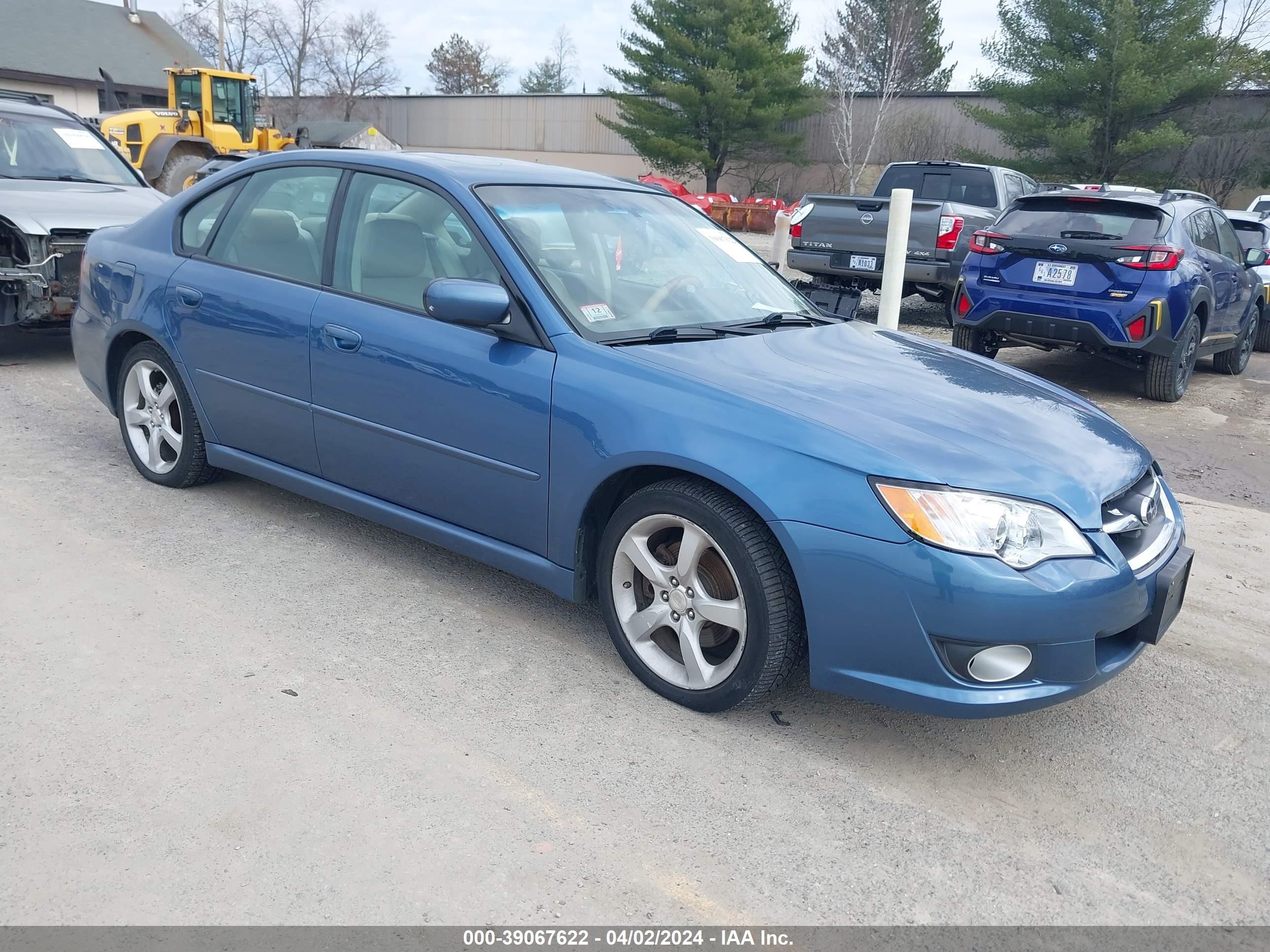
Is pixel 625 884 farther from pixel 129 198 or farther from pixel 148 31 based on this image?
pixel 148 31

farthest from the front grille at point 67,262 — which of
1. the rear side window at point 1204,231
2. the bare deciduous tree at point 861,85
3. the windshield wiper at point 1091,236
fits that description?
the bare deciduous tree at point 861,85

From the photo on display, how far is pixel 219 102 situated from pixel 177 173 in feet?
13.8

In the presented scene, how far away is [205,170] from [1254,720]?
17116 mm

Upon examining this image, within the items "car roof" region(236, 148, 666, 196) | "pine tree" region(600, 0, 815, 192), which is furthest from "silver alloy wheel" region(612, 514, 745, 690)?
"pine tree" region(600, 0, 815, 192)

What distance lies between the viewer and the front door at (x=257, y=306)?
418 centimetres

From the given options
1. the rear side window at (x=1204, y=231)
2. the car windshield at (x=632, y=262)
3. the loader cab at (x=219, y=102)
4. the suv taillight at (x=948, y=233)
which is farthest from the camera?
the loader cab at (x=219, y=102)

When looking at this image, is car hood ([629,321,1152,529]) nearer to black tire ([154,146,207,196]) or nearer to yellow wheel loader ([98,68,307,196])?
black tire ([154,146,207,196])

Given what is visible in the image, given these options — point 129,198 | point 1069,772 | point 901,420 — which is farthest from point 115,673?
point 129,198

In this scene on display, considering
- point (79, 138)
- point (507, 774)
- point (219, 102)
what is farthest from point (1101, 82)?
point (507, 774)

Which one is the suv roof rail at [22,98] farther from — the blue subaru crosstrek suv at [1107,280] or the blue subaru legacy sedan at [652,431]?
the blue subaru crosstrek suv at [1107,280]

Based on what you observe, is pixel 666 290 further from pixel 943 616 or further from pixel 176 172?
pixel 176 172

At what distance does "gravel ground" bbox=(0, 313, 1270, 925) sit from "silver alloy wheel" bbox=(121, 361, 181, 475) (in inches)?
30.5

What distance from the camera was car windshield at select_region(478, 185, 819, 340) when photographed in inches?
145

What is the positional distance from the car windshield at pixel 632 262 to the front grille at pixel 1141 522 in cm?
147
